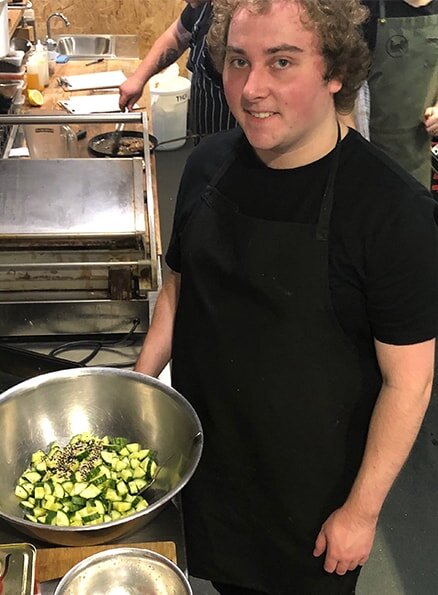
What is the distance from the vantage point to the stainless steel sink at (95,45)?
396 cm

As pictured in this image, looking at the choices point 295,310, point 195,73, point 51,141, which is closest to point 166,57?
point 195,73

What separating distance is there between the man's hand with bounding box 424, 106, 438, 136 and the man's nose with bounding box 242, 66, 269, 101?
139cm

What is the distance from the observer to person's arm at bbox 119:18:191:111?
254 centimetres

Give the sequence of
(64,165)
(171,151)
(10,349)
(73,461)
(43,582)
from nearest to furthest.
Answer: (43,582) < (73,461) < (10,349) < (64,165) < (171,151)

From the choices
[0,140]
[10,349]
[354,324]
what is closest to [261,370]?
[354,324]

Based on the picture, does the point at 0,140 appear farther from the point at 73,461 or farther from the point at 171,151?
the point at 171,151

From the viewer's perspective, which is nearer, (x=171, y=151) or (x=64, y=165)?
(x=64, y=165)

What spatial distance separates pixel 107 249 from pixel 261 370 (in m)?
0.59

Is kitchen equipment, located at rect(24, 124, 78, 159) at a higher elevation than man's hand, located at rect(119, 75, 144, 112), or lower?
lower

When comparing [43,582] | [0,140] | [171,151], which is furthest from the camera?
[171,151]

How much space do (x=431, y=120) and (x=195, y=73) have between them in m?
0.97

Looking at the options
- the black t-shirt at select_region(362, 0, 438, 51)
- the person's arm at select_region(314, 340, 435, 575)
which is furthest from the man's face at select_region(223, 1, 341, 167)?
the black t-shirt at select_region(362, 0, 438, 51)

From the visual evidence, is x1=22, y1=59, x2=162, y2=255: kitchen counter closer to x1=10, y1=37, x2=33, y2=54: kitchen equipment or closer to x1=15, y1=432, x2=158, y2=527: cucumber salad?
x1=10, y1=37, x2=33, y2=54: kitchen equipment

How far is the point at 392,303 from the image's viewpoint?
0.93m
